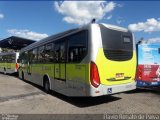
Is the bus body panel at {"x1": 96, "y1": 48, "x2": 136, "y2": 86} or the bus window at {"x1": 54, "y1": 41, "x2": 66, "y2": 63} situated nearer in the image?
the bus body panel at {"x1": 96, "y1": 48, "x2": 136, "y2": 86}

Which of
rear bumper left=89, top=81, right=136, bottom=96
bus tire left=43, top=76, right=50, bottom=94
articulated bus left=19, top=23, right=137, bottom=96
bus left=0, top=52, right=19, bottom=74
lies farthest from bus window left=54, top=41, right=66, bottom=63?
bus left=0, top=52, right=19, bottom=74

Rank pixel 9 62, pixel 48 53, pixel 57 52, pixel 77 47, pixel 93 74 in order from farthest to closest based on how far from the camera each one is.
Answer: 1. pixel 9 62
2. pixel 48 53
3. pixel 57 52
4. pixel 77 47
5. pixel 93 74

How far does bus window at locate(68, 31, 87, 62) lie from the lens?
8244 mm

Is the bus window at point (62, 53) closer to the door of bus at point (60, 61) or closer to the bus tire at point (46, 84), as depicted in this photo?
the door of bus at point (60, 61)

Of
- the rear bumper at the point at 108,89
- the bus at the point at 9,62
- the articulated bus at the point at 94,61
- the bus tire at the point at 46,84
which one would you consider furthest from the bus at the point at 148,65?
the bus at the point at 9,62

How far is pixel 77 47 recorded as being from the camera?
8672 millimetres

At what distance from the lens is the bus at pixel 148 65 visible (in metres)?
11.0

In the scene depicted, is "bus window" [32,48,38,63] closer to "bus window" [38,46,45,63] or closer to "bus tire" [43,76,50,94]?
"bus window" [38,46,45,63]

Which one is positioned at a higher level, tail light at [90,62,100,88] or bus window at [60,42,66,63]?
bus window at [60,42,66,63]

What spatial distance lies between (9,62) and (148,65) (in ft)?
65.7

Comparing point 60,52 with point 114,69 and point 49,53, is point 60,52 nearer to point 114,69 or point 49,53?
point 49,53

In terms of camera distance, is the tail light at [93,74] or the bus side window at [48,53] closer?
the tail light at [93,74]

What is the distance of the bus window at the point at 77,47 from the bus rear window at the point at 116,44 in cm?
70

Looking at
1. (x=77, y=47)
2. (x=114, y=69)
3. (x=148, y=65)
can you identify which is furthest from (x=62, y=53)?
(x=148, y=65)
